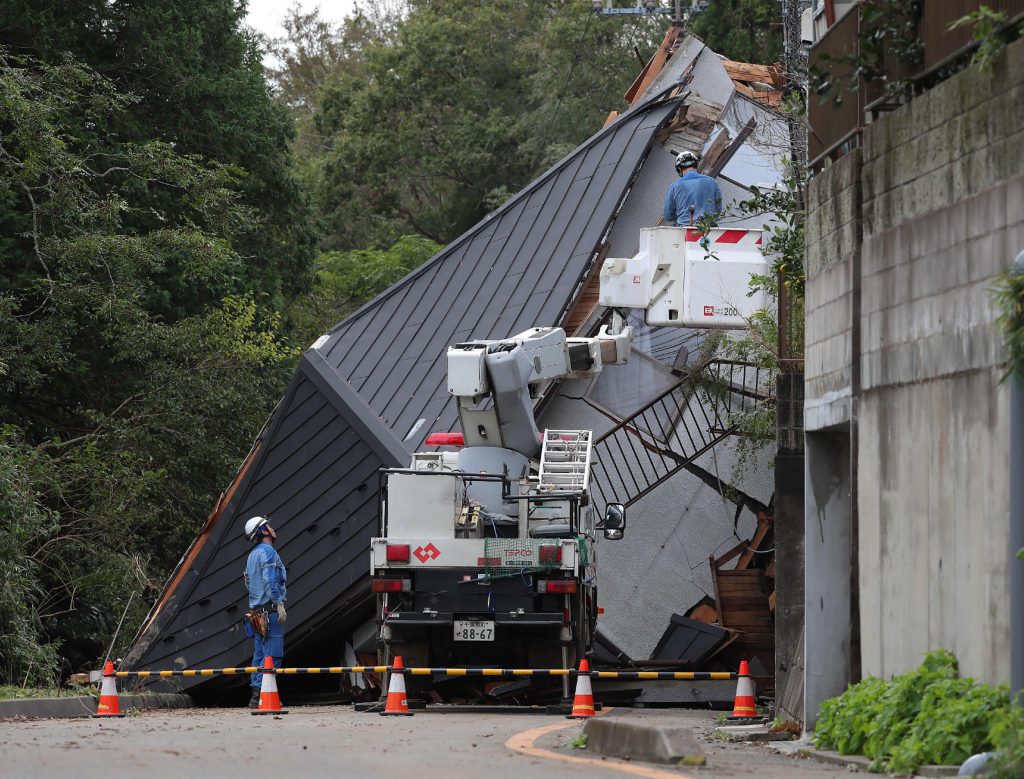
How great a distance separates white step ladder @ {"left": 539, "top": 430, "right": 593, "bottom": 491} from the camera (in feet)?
55.3

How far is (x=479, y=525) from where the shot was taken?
1652 cm

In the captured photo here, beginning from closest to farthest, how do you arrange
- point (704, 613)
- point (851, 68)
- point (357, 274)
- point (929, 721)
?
point (929, 721), point (851, 68), point (704, 613), point (357, 274)

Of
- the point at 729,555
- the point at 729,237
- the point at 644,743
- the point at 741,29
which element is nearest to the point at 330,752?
the point at 644,743

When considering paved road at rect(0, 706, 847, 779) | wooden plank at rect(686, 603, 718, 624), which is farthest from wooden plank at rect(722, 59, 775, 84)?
paved road at rect(0, 706, 847, 779)

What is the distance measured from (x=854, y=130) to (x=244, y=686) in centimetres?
1327

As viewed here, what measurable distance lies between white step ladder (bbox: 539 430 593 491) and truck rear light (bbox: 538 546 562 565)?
3.84 ft

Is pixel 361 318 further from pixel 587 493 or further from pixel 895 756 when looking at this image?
pixel 895 756

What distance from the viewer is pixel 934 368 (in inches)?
378

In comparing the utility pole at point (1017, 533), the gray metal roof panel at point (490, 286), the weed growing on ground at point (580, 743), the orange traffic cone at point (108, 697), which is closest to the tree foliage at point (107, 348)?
the gray metal roof panel at point (490, 286)

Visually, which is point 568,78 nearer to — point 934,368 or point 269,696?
point 269,696

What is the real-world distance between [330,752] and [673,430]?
12.8 m

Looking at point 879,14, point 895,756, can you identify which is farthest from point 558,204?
point 895,756

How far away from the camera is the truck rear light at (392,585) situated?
52.1ft

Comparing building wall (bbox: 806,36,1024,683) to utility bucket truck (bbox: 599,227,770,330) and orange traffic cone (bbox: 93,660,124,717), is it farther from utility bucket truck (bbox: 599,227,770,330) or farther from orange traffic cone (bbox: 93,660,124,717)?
utility bucket truck (bbox: 599,227,770,330)
